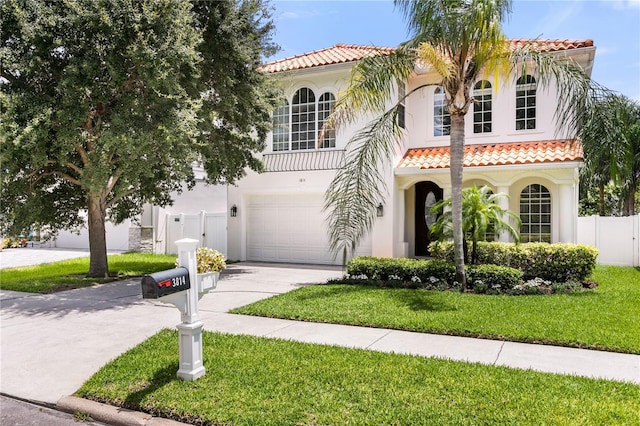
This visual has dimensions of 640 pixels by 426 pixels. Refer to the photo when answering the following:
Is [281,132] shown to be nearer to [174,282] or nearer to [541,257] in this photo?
[541,257]

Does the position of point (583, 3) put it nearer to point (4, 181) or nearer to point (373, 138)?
point (373, 138)

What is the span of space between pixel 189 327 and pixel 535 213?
1313cm

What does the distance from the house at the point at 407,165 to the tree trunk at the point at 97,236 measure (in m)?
5.18

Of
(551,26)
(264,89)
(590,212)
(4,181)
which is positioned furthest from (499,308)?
(590,212)

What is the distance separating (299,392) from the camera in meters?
4.61

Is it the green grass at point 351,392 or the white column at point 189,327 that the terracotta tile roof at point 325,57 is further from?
the green grass at point 351,392

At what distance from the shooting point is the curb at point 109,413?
425 centimetres

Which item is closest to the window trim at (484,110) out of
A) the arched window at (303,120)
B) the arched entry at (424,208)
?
the arched entry at (424,208)

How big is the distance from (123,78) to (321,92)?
7233 millimetres

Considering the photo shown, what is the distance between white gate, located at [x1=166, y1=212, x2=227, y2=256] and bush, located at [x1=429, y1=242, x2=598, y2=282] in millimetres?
9599

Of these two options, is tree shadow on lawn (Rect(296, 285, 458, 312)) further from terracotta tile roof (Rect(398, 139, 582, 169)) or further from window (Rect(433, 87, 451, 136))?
window (Rect(433, 87, 451, 136))

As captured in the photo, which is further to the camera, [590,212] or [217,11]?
[590,212]

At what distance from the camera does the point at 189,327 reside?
194 inches

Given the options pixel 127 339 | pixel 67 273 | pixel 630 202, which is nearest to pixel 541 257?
pixel 127 339
